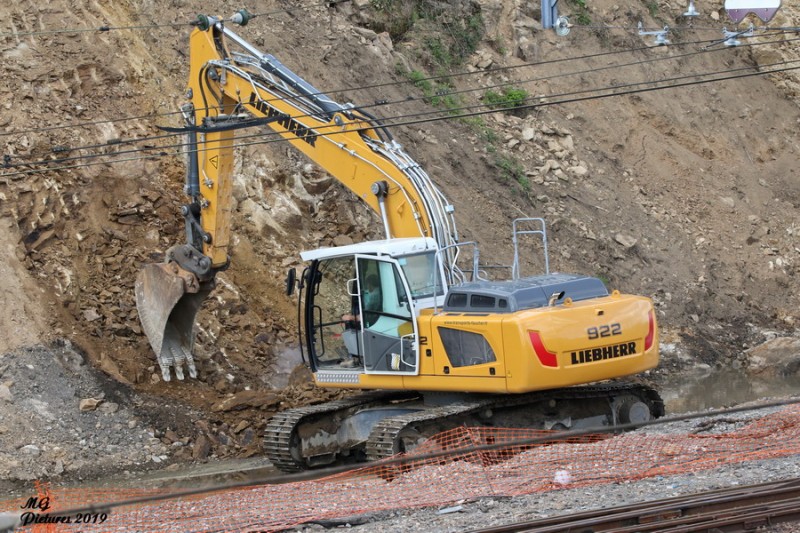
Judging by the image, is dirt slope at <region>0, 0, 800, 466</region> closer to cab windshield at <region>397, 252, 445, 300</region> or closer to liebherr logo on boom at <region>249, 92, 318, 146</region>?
cab windshield at <region>397, 252, 445, 300</region>

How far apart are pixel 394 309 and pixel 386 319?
16 cm

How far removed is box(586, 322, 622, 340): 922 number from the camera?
11.9m

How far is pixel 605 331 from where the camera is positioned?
12039mm

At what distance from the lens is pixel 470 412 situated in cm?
1237

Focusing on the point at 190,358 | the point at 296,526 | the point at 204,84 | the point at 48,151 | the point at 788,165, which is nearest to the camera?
the point at 296,526

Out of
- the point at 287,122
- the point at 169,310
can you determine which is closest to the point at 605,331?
the point at 287,122

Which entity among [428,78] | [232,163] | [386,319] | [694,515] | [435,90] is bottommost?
[694,515]

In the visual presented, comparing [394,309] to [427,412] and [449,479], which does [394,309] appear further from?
[449,479]

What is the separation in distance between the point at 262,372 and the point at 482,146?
7840mm

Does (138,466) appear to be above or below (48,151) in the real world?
below

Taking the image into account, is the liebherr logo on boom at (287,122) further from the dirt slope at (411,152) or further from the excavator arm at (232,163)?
the dirt slope at (411,152)

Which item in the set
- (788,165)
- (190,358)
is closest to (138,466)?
(190,358)

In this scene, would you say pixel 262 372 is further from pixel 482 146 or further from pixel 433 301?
pixel 482 146

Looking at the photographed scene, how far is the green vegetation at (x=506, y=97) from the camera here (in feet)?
77.0
